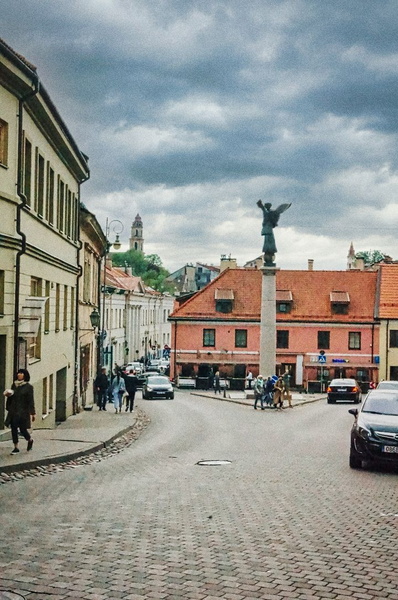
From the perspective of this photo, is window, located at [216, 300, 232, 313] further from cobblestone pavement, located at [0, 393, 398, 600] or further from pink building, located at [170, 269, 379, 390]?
cobblestone pavement, located at [0, 393, 398, 600]

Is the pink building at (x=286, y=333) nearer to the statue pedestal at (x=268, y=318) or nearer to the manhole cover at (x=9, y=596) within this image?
the statue pedestal at (x=268, y=318)

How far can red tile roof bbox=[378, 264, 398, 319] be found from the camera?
61656 millimetres

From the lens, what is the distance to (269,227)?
4222 cm

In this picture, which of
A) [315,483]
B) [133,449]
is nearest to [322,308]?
[133,449]

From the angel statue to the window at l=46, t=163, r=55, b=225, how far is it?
17711 mm

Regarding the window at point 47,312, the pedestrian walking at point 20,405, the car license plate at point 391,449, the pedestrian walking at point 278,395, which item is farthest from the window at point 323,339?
the pedestrian walking at point 20,405

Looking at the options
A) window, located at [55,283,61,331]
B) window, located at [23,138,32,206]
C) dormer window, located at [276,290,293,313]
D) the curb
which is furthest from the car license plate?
dormer window, located at [276,290,293,313]

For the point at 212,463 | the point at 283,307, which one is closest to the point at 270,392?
the point at 212,463

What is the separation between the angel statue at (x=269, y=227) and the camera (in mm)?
A: 41562

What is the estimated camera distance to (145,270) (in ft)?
544

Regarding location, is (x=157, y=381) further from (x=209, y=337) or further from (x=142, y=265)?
(x=142, y=265)

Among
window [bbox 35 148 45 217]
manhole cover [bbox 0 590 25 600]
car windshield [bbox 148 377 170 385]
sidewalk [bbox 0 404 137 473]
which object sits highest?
window [bbox 35 148 45 217]

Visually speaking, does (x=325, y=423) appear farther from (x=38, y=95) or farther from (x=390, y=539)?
(x=390, y=539)

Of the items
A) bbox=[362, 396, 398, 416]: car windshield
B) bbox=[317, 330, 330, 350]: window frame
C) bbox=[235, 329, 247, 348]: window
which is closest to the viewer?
bbox=[362, 396, 398, 416]: car windshield
